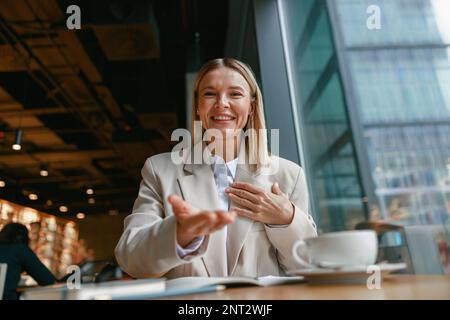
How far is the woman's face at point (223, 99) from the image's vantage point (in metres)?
1.10

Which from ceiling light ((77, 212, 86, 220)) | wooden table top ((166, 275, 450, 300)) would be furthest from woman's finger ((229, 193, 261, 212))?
ceiling light ((77, 212, 86, 220))

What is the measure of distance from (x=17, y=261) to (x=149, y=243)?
2.75 m

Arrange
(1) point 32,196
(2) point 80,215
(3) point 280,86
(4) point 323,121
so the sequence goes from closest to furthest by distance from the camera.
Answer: (4) point 323,121 → (3) point 280,86 → (1) point 32,196 → (2) point 80,215

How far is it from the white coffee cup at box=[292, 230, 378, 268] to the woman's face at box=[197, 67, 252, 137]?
23.0 inches

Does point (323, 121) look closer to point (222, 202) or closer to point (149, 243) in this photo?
point (222, 202)

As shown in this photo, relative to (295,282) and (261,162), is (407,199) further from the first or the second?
(295,282)

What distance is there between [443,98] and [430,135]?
0.11m

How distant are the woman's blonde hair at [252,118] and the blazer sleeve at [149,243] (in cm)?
33

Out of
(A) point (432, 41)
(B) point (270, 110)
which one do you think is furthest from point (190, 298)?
(B) point (270, 110)

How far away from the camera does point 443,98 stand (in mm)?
972

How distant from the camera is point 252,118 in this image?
1227 millimetres

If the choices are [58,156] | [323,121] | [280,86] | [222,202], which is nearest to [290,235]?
[222,202]

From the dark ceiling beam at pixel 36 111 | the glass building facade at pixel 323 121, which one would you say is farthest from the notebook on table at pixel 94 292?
the dark ceiling beam at pixel 36 111

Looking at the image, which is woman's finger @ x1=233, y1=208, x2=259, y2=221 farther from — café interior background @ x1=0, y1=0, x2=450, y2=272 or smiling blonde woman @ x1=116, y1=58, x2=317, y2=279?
café interior background @ x1=0, y1=0, x2=450, y2=272
